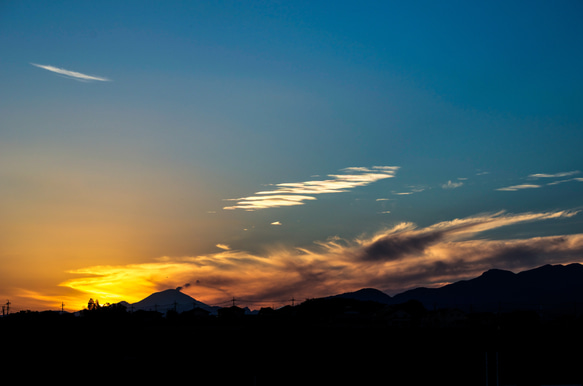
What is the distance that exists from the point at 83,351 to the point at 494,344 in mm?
45285

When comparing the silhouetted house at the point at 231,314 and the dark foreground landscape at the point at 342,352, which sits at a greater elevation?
the silhouetted house at the point at 231,314

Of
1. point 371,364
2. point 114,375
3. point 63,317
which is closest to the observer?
point 114,375

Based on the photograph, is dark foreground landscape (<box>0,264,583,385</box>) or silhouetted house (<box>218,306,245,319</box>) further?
silhouetted house (<box>218,306,245,319</box>)

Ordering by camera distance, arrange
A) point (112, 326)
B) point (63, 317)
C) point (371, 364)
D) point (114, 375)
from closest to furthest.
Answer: point (114, 375) < point (371, 364) < point (112, 326) < point (63, 317)

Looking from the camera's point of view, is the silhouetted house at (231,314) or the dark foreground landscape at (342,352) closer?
the dark foreground landscape at (342,352)

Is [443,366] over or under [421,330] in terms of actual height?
under

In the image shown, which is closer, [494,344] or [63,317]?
[494,344]

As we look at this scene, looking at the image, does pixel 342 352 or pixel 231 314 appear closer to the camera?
pixel 342 352

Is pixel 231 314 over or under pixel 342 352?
over

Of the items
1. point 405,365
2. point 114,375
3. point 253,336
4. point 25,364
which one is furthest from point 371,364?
point 25,364

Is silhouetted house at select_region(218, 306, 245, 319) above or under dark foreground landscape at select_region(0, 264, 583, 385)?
above

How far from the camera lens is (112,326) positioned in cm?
7275

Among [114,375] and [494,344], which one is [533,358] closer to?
[494,344]

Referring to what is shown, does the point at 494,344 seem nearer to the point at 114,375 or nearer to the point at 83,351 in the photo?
the point at 114,375
